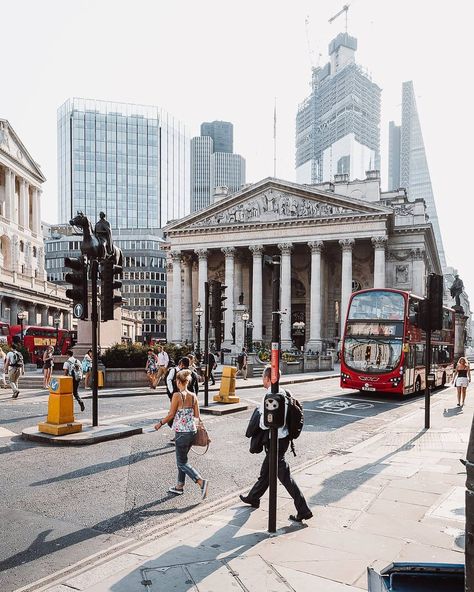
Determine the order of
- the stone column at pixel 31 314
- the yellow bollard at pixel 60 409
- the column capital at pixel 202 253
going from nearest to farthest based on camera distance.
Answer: the yellow bollard at pixel 60 409, the stone column at pixel 31 314, the column capital at pixel 202 253

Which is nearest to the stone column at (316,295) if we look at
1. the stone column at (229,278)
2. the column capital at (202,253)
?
the stone column at (229,278)

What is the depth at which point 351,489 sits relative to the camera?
7.72 m

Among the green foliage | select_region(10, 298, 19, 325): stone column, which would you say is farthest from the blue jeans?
select_region(10, 298, 19, 325): stone column

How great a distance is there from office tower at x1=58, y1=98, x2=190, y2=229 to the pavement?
131m

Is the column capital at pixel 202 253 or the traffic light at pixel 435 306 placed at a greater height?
the column capital at pixel 202 253

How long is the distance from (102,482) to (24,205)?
64729mm

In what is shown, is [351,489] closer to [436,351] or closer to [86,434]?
[86,434]

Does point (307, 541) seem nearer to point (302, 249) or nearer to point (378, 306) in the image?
point (378, 306)

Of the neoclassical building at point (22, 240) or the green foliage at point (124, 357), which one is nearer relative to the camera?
the green foliage at point (124, 357)

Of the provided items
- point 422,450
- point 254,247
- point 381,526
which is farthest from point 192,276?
point 381,526

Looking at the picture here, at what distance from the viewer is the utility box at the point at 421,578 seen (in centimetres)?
237

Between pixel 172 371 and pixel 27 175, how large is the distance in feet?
207

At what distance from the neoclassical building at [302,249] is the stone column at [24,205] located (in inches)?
730

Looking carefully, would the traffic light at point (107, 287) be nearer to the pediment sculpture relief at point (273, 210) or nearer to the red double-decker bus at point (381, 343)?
the red double-decker bus at point (381, 343)
